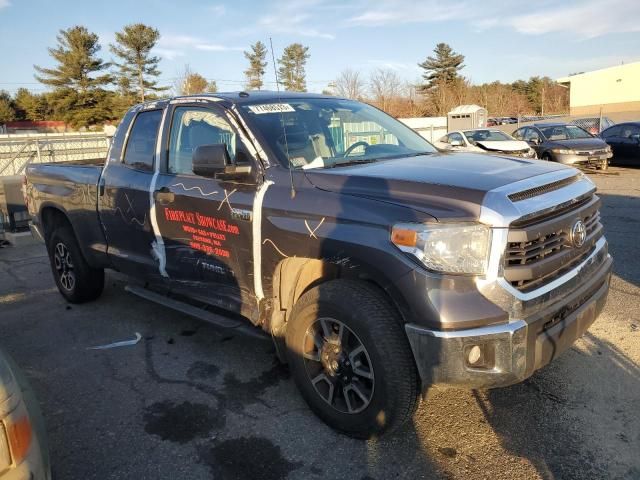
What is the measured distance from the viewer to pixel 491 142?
1541 centimetres

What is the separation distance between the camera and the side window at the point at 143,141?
433 cm

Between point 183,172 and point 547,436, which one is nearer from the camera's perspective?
point 547,436

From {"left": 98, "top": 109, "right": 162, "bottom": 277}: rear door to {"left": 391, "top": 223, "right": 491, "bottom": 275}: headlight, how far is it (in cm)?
250

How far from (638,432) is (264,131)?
2830 millimetres

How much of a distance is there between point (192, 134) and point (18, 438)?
2551 millimetres

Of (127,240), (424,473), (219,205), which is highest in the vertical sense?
(219,205)

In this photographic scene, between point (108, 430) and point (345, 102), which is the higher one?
point (345, 102)

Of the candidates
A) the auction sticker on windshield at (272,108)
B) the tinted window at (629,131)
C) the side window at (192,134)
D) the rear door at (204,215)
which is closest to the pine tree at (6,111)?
the tinted window at (629,131)

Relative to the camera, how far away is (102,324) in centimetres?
509

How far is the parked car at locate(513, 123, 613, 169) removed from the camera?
14945mm

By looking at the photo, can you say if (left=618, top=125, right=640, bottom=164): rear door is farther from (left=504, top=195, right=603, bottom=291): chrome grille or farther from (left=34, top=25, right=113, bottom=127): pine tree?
(left=34, top=25, right=113, bottom=127): pine tree

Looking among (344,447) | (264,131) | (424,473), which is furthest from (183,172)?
(424,473)

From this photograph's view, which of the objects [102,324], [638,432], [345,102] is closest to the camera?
[638,432]

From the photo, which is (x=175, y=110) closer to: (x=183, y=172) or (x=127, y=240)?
(x=183, y=172)
